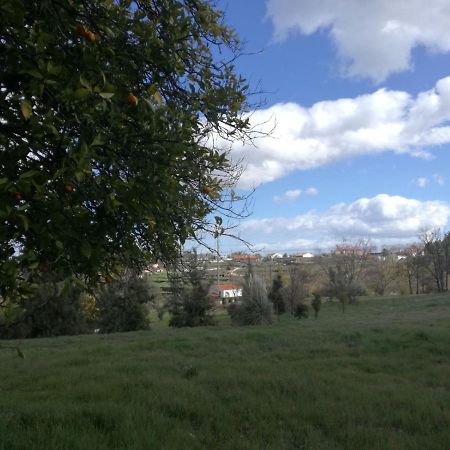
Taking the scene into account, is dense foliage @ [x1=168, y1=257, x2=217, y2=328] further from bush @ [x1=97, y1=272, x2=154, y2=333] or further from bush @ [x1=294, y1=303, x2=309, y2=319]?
bush @ [x1=294, y1=303, x2=309, y2=319]

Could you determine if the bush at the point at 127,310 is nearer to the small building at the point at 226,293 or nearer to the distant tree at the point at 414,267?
the small building at the point at 226,293

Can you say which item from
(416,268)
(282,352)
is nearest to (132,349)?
(282,352)

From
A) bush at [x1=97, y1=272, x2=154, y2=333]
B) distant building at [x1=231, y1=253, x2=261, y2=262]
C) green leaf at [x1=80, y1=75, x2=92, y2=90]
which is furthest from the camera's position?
bush at [x1=97, y1=272, x2=154, y2=333]

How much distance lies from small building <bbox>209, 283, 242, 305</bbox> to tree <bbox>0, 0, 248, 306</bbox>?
2183 cm

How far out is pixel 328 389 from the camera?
8086mm

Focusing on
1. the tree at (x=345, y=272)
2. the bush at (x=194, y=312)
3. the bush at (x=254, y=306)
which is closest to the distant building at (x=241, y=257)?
the bush at (x=254, y=306)

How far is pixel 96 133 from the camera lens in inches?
127

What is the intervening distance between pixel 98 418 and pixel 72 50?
4.28 m

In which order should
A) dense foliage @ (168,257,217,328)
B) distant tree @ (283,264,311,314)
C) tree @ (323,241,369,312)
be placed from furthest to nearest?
tree @ (323,241,369,312) → distant tree @ (283,264,311,314) → dense foliage @ (168,257,217,328)

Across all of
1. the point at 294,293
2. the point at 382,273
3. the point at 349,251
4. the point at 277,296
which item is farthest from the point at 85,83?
the point at 382,273

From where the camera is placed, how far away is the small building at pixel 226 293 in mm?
27766

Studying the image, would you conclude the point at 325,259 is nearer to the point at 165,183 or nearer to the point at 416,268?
the point at 416,268

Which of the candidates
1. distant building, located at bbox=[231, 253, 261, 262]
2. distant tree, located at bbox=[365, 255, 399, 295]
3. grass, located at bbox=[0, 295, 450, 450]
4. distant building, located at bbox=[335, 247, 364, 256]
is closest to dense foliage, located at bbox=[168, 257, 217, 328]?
grass, located at bbox=[0, 295, 450, 450]

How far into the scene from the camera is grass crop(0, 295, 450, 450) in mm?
5516
